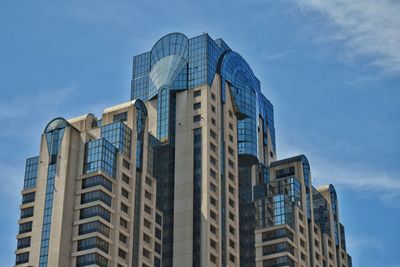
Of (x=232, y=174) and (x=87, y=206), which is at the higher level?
(x=232, y=174)

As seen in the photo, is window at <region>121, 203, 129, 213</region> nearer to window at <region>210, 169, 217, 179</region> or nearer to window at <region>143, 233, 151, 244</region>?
window at <region>143, 233, 151, 244</region>

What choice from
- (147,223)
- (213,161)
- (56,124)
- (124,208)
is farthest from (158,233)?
(56,124)

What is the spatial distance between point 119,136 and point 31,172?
1980 centimetres

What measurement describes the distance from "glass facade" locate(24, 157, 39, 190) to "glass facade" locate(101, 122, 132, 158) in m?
15.2

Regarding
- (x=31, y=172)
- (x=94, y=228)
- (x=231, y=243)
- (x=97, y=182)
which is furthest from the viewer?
(x=231, y=243)

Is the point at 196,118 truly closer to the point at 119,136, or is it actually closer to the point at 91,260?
the point at 119,136

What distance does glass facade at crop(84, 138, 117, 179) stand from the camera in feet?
556

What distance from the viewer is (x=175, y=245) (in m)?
182

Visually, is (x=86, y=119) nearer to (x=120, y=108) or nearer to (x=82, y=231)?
(x=120, y=108)

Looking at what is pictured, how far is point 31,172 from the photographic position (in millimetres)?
176125

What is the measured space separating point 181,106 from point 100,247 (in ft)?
157

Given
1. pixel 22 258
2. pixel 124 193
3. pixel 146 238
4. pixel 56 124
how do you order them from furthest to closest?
1. pixel 56 124
2. pixel 146 238
3. pixel 124 193
4. pixel 22 258

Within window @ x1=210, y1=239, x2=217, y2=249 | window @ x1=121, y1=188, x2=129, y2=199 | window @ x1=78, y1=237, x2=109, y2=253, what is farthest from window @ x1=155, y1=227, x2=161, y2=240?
window @ x1=78, y1=237, x2=109, y2=253

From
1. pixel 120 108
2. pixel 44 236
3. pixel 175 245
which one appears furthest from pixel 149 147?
pixel 44 236
